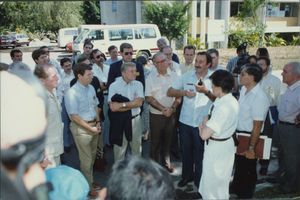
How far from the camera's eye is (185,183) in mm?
4262

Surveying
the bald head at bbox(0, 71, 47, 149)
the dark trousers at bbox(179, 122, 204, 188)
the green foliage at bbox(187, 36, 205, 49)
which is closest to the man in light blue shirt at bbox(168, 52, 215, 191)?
the dark trousers at bbox(179, 122, 204, 188)

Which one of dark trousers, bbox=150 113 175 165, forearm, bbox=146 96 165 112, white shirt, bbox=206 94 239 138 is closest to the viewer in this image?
white shirt, bbox=206 94 239 138

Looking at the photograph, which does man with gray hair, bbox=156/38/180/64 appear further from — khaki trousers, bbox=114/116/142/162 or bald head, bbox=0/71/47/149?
bald head, bbox=0/71/47/149

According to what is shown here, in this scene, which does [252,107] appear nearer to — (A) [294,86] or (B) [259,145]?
(B) [259,145]

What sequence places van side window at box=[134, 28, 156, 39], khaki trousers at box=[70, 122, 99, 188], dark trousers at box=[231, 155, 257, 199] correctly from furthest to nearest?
van side window at box=[134, 28, 156, 39], dark trousers at box=[231, 155, 257, 199], khaki trousers at box=[70, 122, 99, 188]

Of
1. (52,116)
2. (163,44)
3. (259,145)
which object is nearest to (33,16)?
(52,116)

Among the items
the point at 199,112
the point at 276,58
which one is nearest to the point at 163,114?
the point at 199,112

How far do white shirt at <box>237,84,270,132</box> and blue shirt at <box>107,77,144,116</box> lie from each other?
4.12 ft

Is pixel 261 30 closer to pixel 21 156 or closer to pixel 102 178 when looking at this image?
pixel 102 178

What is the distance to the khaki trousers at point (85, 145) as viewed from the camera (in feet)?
12.2

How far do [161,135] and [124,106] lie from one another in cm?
86

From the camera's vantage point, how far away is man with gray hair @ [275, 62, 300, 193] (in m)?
3.85

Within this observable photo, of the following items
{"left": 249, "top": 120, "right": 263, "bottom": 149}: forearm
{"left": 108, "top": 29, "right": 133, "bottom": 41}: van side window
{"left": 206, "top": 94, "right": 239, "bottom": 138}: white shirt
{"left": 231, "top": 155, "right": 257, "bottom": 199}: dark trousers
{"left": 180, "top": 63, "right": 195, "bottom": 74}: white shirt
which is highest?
{"left": 108, "top": 29, "right": 133, "bottom": 41}: van side window

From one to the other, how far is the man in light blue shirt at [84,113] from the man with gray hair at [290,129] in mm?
2180
